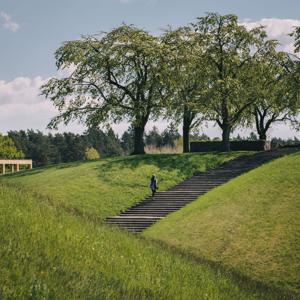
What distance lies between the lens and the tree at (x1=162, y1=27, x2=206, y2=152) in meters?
58.2

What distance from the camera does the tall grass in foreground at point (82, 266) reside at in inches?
356

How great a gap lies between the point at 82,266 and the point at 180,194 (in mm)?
31289

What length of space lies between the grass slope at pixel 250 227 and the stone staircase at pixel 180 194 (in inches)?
93.7

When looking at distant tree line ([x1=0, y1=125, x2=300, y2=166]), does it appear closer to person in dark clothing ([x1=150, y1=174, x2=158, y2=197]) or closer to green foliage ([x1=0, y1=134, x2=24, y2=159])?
green foliage ([x1=0, y1=134, x2=24, y2=159])

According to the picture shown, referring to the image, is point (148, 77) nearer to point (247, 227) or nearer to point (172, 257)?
point (247, 227)

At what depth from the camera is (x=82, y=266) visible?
428 inches

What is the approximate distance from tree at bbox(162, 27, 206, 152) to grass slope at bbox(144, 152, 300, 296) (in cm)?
2078

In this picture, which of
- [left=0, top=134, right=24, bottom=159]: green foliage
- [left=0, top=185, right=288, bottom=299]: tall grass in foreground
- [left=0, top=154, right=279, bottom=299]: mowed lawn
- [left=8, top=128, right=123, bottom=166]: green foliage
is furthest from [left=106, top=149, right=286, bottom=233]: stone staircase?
[left=8, top=128, right=123, bottom=166]: green foliage

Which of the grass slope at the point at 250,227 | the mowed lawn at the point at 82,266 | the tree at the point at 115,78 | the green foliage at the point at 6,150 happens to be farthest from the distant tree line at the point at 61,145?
the mowed lawn at the point at 82,266

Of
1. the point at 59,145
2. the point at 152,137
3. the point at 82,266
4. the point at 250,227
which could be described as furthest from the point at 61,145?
the point at 82,266

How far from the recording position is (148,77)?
2319 inches

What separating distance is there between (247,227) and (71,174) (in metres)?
24.2

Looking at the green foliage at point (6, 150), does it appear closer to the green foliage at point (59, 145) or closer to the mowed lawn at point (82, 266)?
the green foliage at point (59, 145)

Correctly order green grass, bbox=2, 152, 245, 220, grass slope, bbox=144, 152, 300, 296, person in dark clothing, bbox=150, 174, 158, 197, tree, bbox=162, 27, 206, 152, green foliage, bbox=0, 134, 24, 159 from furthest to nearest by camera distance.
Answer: green foliage, bbox=0, 134, 24, 159 < tree, bbox=162, 27, 206, 152 < person in dark clothing, bbox=150, 174, 158, 197 < green grass, bbox=2, 152, 245, 220 < grass slope, bbox=144, 152, 300, 296
